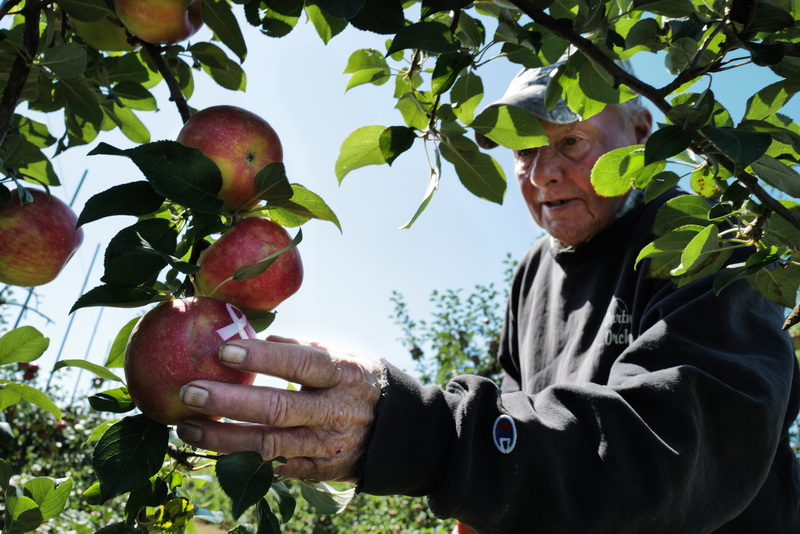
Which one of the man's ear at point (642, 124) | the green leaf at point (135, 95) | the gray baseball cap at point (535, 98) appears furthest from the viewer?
the man's ear at point (642, 124)

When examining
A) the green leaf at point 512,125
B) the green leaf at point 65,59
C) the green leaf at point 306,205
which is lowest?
the green leaf at point 306,205

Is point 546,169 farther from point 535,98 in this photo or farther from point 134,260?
point 134,260

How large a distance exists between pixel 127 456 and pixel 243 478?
165mm

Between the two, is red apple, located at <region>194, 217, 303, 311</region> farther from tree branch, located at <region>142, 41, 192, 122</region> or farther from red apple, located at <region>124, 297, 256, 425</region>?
tree branch, located at <region>142, 41, 192, 122</region>

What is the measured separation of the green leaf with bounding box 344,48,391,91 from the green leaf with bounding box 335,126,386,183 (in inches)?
6.3

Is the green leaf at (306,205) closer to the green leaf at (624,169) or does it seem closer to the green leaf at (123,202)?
the green leaf at (123,202)

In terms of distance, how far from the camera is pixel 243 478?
29.0 inches

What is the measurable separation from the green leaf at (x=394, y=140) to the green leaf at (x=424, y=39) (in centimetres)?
18

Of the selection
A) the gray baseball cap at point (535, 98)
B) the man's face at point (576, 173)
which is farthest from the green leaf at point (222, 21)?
the man's face at point (576, 173)

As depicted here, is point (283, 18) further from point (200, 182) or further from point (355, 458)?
point (355, 458)

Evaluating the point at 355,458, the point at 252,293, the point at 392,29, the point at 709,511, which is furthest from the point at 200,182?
the point at 709,511

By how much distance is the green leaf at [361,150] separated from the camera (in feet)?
3.60

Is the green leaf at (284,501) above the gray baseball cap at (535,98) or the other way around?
the other way around

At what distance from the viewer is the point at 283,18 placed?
3.55 feet
